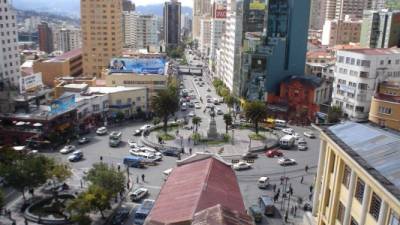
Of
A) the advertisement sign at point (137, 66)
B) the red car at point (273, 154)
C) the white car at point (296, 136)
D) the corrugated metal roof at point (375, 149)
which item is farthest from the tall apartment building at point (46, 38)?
the corrugated metal roof at point (375, 149)

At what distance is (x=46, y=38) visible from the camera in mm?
153750

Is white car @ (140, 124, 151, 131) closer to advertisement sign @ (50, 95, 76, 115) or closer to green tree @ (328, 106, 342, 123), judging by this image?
advertisement sign @ (50, 95, 76, 115)

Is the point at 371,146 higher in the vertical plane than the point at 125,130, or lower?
higher

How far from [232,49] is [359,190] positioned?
210 feet

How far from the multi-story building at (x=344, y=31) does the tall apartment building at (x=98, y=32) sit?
62634 millimetres

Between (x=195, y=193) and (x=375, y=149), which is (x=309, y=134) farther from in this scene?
(x=375, y=149)

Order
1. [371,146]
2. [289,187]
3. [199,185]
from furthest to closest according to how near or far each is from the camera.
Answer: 1. [289,187]
2. [199,185]
3. [371,146]

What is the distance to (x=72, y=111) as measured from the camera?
53.4 meters

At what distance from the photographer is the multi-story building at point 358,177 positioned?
1572 centimetres

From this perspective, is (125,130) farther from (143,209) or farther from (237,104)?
(143,209)

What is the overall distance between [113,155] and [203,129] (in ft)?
50.0

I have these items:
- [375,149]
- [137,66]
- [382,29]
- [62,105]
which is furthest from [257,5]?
[375,149]

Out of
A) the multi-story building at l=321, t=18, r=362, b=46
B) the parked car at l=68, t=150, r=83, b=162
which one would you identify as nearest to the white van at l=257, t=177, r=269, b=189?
the parked car at l=68, t=150, r=83, b=162

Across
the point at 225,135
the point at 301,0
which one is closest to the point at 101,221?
the point at 225,135
